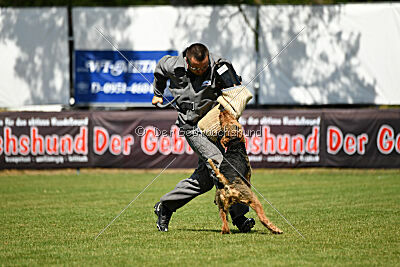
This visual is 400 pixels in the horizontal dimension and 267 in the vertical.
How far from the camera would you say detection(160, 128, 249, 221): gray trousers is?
795cm

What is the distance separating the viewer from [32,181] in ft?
56.1

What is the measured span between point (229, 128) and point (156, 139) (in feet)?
36.5

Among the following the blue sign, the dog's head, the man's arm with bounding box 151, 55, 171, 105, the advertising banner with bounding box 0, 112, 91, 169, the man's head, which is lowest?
the advertising banner with bounding box 0, 112, 91, 169

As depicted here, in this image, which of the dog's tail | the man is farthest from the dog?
the man

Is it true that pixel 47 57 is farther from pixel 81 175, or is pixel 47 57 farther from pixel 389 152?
pixel 389 152

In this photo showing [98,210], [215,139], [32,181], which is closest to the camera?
[215,139]

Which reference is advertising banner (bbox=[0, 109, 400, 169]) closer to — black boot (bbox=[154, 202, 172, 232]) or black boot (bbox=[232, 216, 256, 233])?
black boot (bbox=[154, 202, 172, 232])

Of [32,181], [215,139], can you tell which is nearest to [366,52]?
[32,181]

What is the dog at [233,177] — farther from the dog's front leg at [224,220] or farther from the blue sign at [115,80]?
the blue sign at [115,80]

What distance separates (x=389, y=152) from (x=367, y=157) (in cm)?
59

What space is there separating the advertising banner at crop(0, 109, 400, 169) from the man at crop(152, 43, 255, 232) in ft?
33.3

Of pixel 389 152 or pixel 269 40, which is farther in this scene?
pixel 269 40

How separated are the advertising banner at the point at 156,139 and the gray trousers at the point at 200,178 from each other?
1007cm

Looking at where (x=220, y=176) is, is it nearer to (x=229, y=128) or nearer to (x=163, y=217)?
(x=229, y=128)
